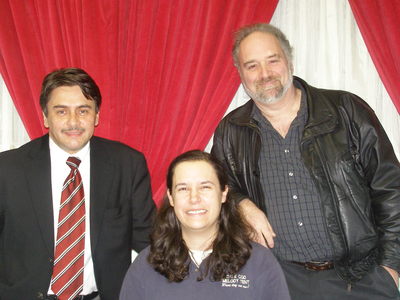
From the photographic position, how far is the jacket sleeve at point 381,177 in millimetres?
2020

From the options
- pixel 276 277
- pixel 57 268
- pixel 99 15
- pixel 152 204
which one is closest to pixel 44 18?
pixel 99 15

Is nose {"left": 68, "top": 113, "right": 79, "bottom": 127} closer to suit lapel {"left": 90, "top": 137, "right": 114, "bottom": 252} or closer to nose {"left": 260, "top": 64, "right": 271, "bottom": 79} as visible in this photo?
suit lapel {"left": 90, "top": 137, "right": 114, "bottom": 252}

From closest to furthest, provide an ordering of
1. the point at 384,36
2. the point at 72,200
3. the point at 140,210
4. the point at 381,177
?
the point at 381,177
the point at 72,200
the point at 140,210
the point at 384,36

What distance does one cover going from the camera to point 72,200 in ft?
7.17

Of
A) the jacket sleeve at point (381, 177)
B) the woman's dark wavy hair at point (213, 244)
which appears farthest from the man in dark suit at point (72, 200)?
the jacket sleeve at point (381, 177)

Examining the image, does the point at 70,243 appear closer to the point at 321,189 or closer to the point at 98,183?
the point at 98,183

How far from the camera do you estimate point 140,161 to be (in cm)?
235

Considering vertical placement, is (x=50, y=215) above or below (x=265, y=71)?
below

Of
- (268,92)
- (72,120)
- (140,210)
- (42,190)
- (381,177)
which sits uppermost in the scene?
(268,92)

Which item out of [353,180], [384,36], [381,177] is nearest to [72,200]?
[353,180]

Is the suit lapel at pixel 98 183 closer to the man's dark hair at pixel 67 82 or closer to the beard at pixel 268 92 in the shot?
the man's dark hair at pixel 67 82

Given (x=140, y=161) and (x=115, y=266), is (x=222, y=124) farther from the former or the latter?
(x=115, y=266)

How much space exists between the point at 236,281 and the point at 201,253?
0.20 meters

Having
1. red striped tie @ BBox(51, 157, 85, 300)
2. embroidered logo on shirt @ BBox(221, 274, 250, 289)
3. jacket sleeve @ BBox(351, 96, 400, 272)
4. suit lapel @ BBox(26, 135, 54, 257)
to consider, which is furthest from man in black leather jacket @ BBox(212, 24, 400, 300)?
suit lapel @ BBox(26, 135, 54, 257)
